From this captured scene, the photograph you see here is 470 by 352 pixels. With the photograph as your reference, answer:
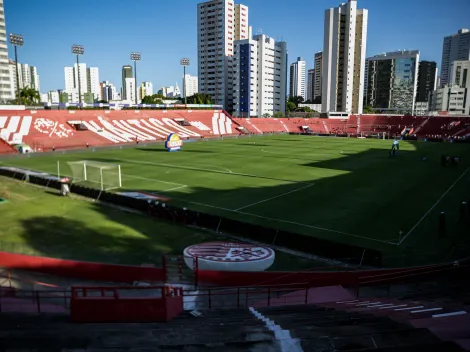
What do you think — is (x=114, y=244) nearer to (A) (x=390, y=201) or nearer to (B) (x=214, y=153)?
(A) (x=390, y=201)

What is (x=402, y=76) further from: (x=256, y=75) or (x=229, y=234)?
(x=229, y=234)

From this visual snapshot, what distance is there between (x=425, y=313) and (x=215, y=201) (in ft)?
59.6

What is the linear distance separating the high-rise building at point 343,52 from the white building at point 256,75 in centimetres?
2025

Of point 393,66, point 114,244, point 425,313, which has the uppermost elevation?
point 393,66

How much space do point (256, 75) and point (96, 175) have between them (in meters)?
122

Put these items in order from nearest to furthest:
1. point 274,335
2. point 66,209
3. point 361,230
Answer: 1. point 274,335
2. point 361,230
3. point 66,209

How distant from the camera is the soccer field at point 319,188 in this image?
67.9 ft

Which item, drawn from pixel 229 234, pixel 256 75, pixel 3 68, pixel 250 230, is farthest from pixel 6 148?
pixel 3 68

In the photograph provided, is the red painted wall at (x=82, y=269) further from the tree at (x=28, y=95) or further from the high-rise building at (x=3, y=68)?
the high-rise building at (x=3, y=68)

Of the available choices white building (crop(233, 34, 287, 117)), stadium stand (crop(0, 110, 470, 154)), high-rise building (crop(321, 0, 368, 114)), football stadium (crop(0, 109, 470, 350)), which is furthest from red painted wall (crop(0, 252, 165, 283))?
high-rise building (crop(321, 0, 368, 114))

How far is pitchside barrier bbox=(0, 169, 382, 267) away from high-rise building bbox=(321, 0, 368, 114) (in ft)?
429

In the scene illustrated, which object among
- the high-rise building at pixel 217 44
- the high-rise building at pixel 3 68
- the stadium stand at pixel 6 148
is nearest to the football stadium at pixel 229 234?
the stadium stand at pixel 6 148

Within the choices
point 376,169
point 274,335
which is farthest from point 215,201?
point 376,169

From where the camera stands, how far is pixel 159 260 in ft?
48.2
